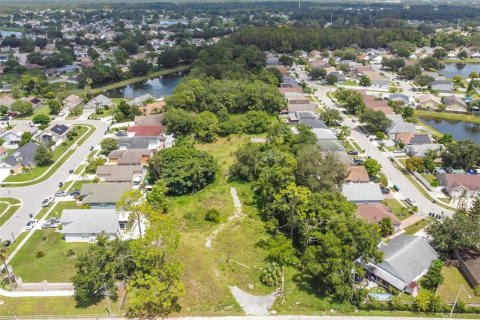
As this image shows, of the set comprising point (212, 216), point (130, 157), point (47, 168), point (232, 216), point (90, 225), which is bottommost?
point (232, 216)

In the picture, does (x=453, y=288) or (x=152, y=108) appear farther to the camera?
(x=152, y=108)

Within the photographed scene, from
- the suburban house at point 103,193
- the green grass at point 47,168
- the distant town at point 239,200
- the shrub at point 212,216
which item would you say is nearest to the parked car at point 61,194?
the distant town at point 239,200

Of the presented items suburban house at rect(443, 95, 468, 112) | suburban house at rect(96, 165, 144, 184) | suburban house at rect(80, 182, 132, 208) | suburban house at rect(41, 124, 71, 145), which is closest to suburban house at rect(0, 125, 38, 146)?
suburban house at rect(41, 124, 71, 145)

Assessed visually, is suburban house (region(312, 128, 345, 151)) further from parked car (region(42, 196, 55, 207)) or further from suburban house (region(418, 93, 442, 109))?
parked car (region(42, 196, 55, 207))

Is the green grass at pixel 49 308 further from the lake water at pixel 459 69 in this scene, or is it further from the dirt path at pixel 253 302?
the lake water at pixel 459 69

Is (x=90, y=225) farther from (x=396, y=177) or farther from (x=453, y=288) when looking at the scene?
(x=396, y=177)

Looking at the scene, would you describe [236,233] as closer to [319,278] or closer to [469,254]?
[319,278]

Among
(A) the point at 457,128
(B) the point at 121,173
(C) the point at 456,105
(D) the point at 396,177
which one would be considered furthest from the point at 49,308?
(C) the point at 456,105
